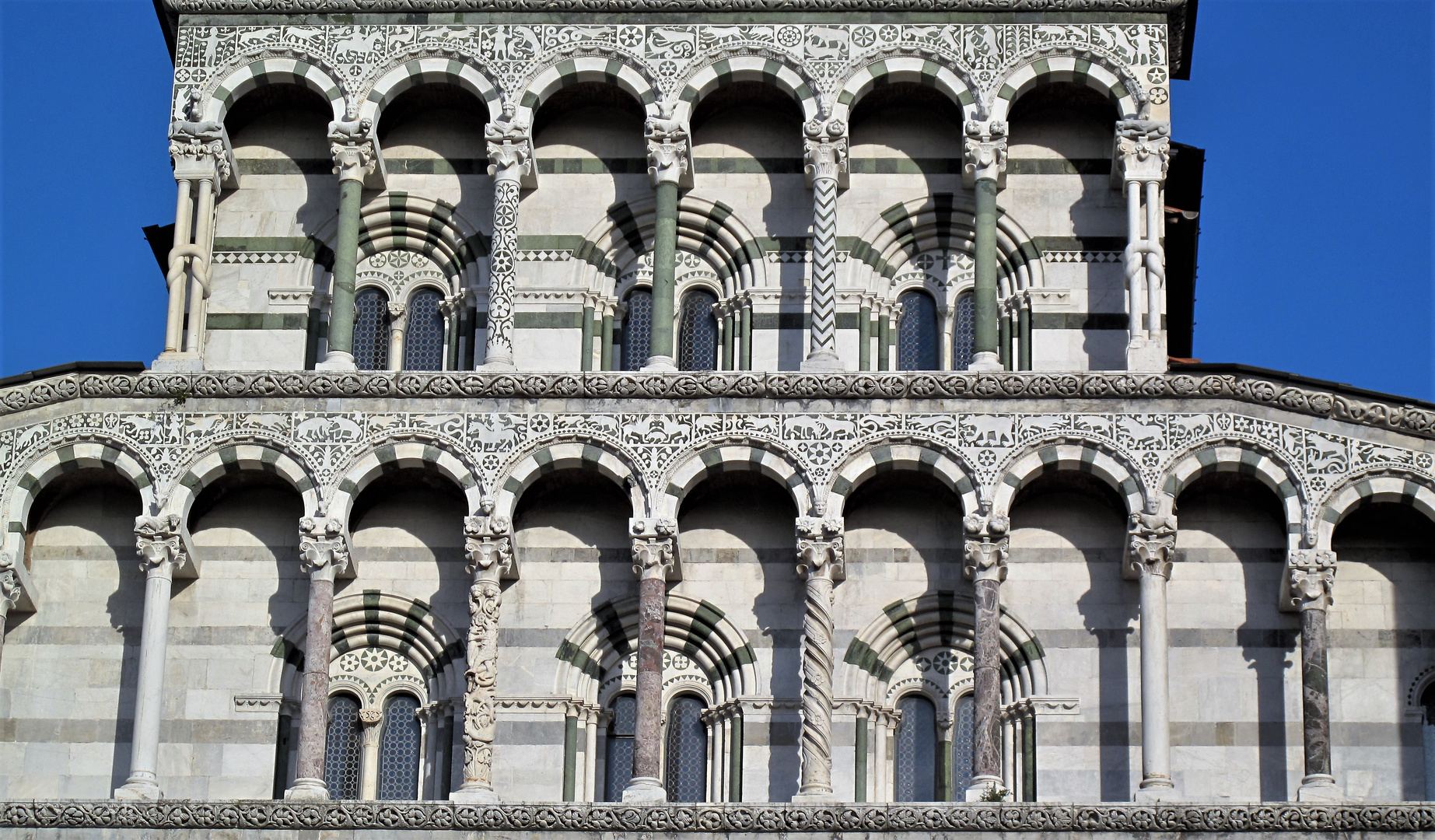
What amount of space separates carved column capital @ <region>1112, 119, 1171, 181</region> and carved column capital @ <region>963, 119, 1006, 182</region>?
103 centimetres

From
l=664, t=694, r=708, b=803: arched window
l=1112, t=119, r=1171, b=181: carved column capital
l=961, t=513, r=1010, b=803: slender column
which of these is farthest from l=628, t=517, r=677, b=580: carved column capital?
l=1112, t=119, r=1171, b=181: carved column capital

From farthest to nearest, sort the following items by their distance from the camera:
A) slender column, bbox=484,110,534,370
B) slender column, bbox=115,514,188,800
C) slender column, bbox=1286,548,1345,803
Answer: slender column, bbox=484,110,534,370 < slender column, bbox=115,514,188,800 < slender column, bbox=1286,548,1345,803

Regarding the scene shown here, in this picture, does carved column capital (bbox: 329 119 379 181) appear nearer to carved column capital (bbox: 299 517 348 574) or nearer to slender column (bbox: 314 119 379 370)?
slender column (bbox: 314 119 379 370)

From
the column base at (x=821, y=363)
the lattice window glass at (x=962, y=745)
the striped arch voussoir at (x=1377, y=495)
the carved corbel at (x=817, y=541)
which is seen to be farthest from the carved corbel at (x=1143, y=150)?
the lattice window glass at (x=962, y=745)

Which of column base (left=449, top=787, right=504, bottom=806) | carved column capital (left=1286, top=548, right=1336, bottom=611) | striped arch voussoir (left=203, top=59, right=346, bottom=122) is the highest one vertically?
striped arch voussoir (left=203, top=59, right=346, bottom=122)

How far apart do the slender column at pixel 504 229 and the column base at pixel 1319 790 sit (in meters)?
7.43

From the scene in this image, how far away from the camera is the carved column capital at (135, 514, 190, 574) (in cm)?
2591

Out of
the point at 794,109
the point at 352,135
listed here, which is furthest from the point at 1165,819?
the point at 352,135

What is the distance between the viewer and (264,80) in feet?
92.2

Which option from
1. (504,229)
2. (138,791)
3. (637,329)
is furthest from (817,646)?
(138,791)

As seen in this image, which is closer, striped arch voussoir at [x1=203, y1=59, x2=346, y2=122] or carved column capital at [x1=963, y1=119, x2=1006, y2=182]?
carved column capital at [x1=963, y1=119, x2=1006, y2=182]

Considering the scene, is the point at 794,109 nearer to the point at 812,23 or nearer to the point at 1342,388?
the point at 812,23

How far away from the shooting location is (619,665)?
2623 centimetres

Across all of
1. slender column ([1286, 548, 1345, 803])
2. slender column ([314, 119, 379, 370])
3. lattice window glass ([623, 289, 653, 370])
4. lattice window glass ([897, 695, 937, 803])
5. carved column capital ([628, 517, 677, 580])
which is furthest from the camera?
lattice window glass ([623, 289, 653, 370])
